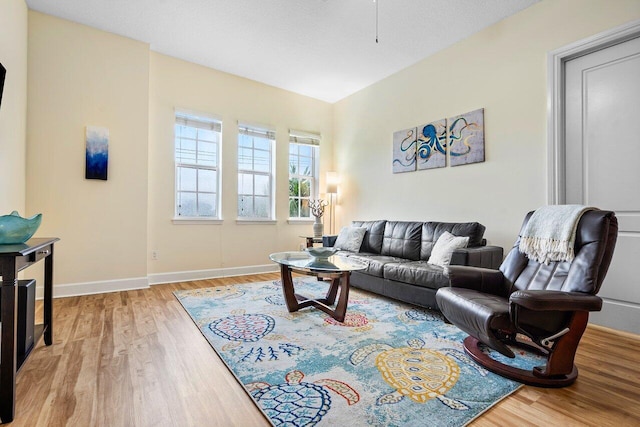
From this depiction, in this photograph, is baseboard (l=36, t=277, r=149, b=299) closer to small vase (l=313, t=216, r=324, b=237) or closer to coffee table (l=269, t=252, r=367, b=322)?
coffee table (l=269, t=252, r=367, b=322)

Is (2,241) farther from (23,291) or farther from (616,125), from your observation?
(616,125)

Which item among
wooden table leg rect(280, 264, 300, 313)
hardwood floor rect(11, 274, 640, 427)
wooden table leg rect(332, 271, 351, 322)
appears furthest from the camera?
wooden table leg rect(280, 264, 300, 313)

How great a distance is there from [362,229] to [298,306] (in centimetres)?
176

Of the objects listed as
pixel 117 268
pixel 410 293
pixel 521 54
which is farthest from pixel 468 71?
pixel 117 268

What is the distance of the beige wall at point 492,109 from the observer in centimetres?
293

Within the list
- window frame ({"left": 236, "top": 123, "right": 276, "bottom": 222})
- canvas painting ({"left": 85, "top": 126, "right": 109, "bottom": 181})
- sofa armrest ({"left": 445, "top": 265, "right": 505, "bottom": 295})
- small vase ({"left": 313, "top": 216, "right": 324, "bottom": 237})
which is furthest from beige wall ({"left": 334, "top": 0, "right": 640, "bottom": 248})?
canvas painting ({"left": 85, "top": 126, "right": 109, "bottom": 181})

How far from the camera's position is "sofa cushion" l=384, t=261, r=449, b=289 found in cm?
272

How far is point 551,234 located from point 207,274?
4091 millimetres

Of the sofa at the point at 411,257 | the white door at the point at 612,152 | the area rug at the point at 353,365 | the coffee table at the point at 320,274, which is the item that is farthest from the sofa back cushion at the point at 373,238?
the white door at the point at 612,152

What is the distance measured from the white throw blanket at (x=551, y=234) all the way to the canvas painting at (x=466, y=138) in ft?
4.77

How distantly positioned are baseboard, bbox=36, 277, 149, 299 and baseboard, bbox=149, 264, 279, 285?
23 centimetres

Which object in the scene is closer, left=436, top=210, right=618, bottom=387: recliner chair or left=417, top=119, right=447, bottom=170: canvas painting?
left=436, top=210, right=618, bottom=387: recliner chair

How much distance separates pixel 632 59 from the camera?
2.54 meters

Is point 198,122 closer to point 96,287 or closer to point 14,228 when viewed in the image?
point 96,287
